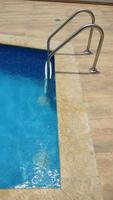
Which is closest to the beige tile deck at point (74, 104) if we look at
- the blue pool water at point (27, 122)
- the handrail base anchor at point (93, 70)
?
the handrail base anchor at point (93, 70)

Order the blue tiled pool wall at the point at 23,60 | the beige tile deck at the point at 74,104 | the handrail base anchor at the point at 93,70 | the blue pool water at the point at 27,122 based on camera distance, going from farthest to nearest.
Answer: the blue tiled pool wall at the point at 23,60 → the handrail base anchor at the point at 93,70 → the blue pool water at the point at 27,122 → the beige tile deck at the point at 74,104

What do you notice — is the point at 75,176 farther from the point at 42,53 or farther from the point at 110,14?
the point at 110,14

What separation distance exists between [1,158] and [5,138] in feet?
1.26

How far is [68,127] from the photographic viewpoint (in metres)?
3.37

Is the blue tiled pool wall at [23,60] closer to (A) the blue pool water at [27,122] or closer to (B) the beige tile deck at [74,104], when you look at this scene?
(A) the blue pool water at [27,122]

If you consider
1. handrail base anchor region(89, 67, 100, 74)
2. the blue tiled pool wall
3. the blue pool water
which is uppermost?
handrail base anchor region(89, 67, 100, 74)

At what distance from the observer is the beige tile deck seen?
8.75 ft

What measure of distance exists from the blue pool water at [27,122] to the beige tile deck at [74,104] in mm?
223

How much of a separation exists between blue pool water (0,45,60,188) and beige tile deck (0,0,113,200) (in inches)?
8.8

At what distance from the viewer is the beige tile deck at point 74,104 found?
267 centimetres

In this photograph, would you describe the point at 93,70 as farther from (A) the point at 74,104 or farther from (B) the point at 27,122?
(B) the point at 27,122

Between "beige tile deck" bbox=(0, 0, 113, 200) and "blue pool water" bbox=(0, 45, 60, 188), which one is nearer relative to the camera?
"beige tile deck" bbox=(0, 0, 113, 200)

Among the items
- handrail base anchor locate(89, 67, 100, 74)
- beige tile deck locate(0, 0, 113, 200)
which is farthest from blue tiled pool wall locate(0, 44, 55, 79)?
handrail base anchor locate(89, 67, 100, 74)

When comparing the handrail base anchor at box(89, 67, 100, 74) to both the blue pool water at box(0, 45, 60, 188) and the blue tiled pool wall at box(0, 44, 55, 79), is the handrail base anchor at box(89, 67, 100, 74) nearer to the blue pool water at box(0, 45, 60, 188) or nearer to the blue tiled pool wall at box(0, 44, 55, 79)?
the blue pool water at box(0, 45, 60, 188)
